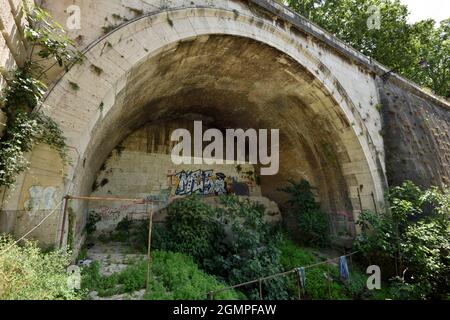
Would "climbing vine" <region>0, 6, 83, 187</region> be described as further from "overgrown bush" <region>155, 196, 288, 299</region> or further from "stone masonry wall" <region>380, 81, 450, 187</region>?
"stone masonry wall" <region>380, 81, 450, 187</region>

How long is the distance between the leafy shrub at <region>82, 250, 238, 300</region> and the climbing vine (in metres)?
2.13

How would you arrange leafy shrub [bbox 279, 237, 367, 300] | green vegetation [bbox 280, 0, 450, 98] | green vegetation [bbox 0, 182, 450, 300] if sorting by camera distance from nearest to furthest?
green vegetation [bbox 0, 182, 450, 300] < leafy shrub [bbox 279, 237, 367, 300] < green vegetation [bbox 280, 0, 450, 98]

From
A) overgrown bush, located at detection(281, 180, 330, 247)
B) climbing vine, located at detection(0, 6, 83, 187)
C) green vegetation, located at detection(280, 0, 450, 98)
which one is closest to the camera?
climbing vine, located at detection(0, 6, 83, 187)

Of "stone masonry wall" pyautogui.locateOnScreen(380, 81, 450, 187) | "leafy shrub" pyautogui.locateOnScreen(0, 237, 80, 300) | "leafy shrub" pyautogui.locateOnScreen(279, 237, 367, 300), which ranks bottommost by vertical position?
"leafy shrub" pyautogui.locateOnScreen(279, 237, 367, 300)

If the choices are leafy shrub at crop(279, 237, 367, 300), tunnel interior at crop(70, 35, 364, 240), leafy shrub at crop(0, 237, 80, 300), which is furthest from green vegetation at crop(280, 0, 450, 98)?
leafy shrub at crop(0, 237, 80, 300)

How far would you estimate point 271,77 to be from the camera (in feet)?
23.9

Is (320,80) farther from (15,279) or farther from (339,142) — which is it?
(15,279)

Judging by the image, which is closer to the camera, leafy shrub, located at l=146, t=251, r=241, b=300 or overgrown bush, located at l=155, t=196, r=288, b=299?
leafy shrub, located at l=146, t=251, r=241, b=300

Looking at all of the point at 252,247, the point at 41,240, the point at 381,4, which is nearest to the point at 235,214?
the point at 252,247

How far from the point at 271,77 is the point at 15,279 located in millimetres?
6950

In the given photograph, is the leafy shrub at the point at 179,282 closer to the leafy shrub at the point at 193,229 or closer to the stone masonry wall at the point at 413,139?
the leafy shrub at the point at 193,229

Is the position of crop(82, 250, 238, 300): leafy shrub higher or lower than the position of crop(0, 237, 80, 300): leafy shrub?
lower

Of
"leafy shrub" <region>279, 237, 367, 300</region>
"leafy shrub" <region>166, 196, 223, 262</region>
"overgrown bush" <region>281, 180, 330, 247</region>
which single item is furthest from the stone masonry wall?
"leafy shrub" <region>166, 196, 223, 262</region>

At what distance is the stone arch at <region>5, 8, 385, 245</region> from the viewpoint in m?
3.80
